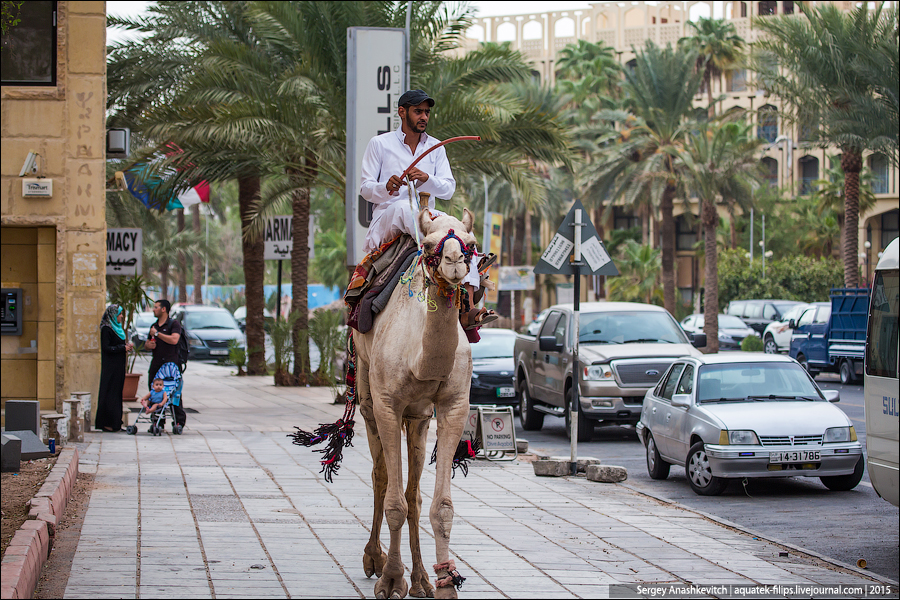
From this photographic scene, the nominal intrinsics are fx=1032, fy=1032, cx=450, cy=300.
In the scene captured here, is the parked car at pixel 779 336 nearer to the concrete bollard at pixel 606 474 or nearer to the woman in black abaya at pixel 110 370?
the concrete bollard at pixel 606 474

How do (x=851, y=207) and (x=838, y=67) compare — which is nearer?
(x=838, y=67)

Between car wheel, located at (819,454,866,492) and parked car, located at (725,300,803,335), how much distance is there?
35.4 metres

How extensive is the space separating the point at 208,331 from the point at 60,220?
968 inches

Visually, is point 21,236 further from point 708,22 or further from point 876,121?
point 708,22

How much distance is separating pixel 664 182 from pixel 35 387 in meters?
36.7

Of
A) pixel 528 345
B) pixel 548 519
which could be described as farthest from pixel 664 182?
pixel 548 519

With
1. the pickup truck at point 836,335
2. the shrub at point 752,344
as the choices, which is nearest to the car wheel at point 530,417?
the pickup truck at point 836,335

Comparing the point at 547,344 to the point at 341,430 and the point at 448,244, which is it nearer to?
the point at 341,430

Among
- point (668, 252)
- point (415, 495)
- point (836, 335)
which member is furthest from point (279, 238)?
point (668, 252)

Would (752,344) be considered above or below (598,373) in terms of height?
below

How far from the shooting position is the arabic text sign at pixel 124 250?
20.2 meters

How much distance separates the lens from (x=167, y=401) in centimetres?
1530

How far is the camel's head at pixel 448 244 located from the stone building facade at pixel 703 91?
65471 mm

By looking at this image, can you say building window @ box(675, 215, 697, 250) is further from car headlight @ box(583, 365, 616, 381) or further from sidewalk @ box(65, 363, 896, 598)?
sidewalk @ box(65, 363, 896, 598)
